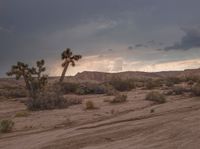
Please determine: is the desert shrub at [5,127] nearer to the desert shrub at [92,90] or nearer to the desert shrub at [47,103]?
the desert shrub at [47,103]

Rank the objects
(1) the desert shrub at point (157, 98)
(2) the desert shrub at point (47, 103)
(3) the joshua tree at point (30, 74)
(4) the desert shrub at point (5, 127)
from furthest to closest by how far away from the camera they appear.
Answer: (3) the joshua tree at point (30, 74) → (2) the desert shrub at point (47, 103) → (1) the desert shrub at point (157, 98) → (4) the desert shrub at point (5, 127)

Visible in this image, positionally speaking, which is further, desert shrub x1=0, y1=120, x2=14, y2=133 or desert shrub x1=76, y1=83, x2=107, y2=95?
desert shrub x1=76, y1=83, x2=107, y2=95

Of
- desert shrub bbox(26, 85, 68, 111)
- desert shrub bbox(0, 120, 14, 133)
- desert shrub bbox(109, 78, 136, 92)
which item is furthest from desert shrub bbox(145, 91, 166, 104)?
desert shrub bbox(109, 78, 136, 92)

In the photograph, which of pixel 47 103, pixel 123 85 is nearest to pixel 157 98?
pixel 47 103

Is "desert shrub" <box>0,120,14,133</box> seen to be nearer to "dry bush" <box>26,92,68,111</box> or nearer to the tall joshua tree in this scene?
"dry bush" <box>26,92,68,111</box>

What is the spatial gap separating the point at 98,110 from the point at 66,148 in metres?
13.4

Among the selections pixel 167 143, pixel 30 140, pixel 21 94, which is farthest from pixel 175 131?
pixel 21 94

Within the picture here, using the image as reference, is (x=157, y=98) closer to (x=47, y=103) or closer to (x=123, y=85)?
(x=47, y=103)

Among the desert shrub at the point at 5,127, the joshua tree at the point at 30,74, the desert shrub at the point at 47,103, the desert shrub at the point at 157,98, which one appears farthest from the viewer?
the joshua tree at the point at 30,74

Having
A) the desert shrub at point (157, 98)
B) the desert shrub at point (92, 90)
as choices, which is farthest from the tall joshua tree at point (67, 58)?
the desert shrub at point (157, 98)

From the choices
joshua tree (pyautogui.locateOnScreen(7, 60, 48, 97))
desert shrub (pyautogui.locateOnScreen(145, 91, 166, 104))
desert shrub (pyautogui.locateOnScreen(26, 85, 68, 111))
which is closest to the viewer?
desert shrub (pyautogui.locateOnScreen(145, 91, 166, 104))

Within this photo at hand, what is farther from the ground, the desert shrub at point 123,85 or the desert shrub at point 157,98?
the desert shrub at point 123,85

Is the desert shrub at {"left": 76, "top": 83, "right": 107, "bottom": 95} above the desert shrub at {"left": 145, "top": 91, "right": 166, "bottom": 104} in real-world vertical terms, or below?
above

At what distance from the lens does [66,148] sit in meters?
14.3
